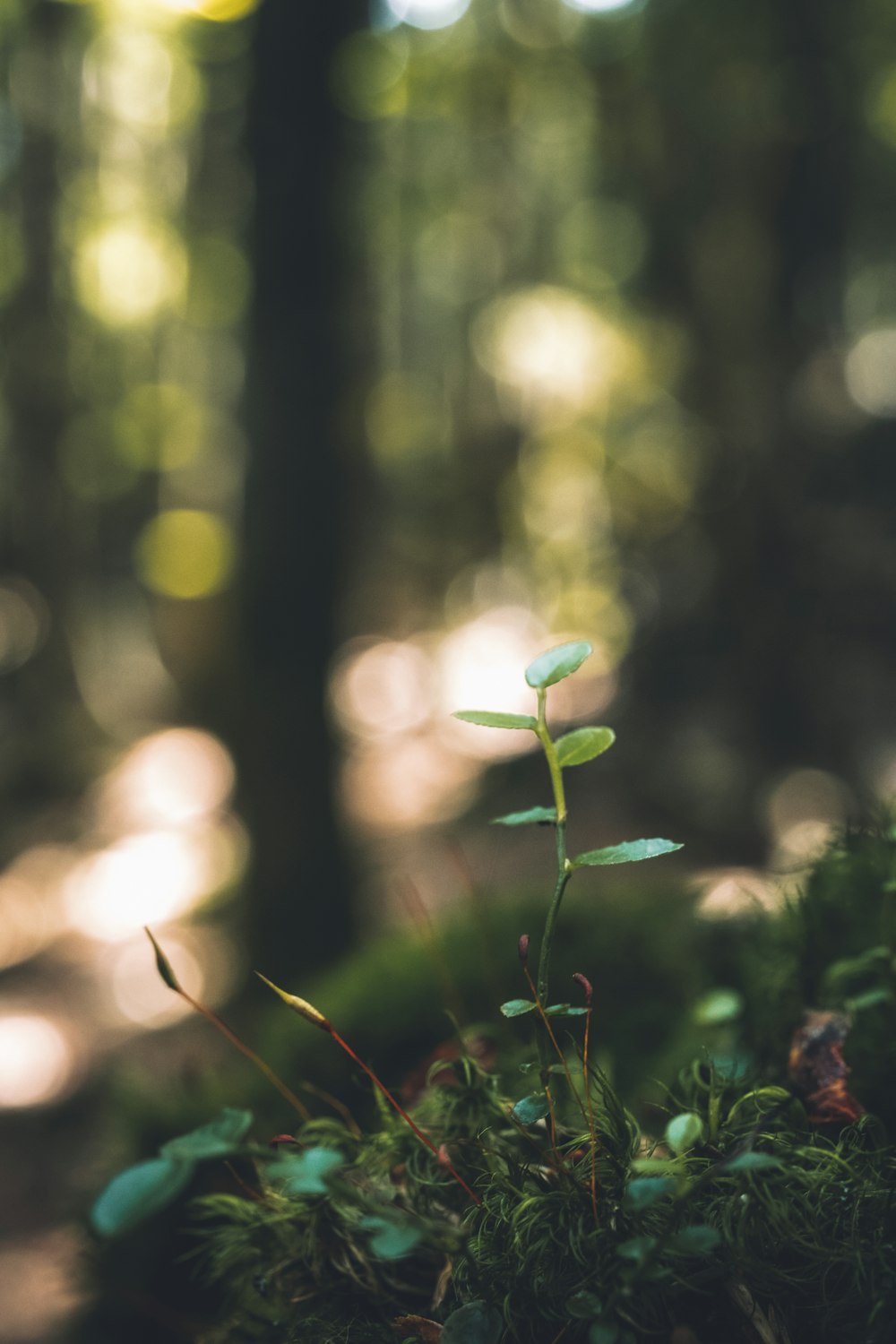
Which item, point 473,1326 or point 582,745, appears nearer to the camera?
point 473,1326

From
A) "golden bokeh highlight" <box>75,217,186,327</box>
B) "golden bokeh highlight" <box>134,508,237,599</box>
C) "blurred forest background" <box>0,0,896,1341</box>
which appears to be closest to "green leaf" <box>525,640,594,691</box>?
"blurred forest background" <box>0,0,896,1341</box>

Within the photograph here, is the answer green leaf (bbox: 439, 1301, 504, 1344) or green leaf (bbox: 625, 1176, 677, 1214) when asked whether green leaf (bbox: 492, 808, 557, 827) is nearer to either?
green leaf (bbox: 625, 1176, 677, 1214)

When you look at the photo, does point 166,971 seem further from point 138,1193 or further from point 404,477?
point 404,477

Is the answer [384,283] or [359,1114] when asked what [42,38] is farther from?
[359,1114]

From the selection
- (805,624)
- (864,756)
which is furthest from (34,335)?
(864,756)

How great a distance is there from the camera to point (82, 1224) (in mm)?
1233

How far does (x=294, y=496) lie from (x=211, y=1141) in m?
3.14

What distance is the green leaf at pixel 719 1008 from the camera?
1010 mm

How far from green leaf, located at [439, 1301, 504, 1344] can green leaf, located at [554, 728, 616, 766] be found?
0.45m

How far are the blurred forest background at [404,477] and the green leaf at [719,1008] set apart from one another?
0.74 ft

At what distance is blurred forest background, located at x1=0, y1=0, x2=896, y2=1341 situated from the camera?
140 inches

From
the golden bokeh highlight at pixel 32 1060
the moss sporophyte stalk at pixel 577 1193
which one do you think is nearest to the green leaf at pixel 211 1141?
the moss sporophyte stalk at pixel 577 1193

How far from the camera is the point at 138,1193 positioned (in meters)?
0.55

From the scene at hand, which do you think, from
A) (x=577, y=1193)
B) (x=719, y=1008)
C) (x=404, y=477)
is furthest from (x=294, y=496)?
(x=404, y=477)
